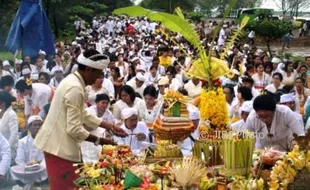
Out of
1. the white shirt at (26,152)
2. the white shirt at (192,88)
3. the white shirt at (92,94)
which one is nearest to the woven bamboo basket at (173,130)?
the white shirt at (26,152)

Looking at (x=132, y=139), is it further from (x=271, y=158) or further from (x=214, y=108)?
(x=271, y=158)

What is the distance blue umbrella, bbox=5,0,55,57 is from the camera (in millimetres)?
10000

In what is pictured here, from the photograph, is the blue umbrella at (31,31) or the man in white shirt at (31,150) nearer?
the man in white shirt at (31,150)

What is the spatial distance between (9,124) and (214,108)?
11.9 feet

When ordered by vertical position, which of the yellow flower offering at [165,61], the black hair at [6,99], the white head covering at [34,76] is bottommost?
the black hair at [6,99]

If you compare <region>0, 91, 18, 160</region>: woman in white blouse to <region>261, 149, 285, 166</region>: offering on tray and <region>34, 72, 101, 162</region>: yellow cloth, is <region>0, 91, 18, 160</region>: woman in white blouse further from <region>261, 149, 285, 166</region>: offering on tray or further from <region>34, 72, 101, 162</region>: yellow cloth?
<region>261, 149, 285, 166</region>: offering on tray

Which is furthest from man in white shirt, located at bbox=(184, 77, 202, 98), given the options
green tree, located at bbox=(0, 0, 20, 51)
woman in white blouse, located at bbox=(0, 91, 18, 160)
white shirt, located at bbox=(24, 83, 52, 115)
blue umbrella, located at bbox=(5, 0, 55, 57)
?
green tree, located at bbox=(0, 0, 20, 51)

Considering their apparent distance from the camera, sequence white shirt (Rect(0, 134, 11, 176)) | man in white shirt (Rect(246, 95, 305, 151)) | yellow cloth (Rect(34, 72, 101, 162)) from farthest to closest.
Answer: white shirt (Rect(0, 134, 11, 176)) → man in white shirt (Rect(246, 95, 305, 151)) → yellow cloth (Rect(34, 72, 101, 162))

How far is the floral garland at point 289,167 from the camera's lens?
3.96 metres

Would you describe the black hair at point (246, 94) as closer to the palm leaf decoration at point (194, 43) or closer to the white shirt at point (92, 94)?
the white shirt at point (92, 94)

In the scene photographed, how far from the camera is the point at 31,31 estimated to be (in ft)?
32.9

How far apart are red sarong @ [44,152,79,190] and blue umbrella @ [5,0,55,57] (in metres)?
4.76

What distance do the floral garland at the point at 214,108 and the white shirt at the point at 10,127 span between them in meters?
3.42

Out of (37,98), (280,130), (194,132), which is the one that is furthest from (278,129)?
(37,98)
